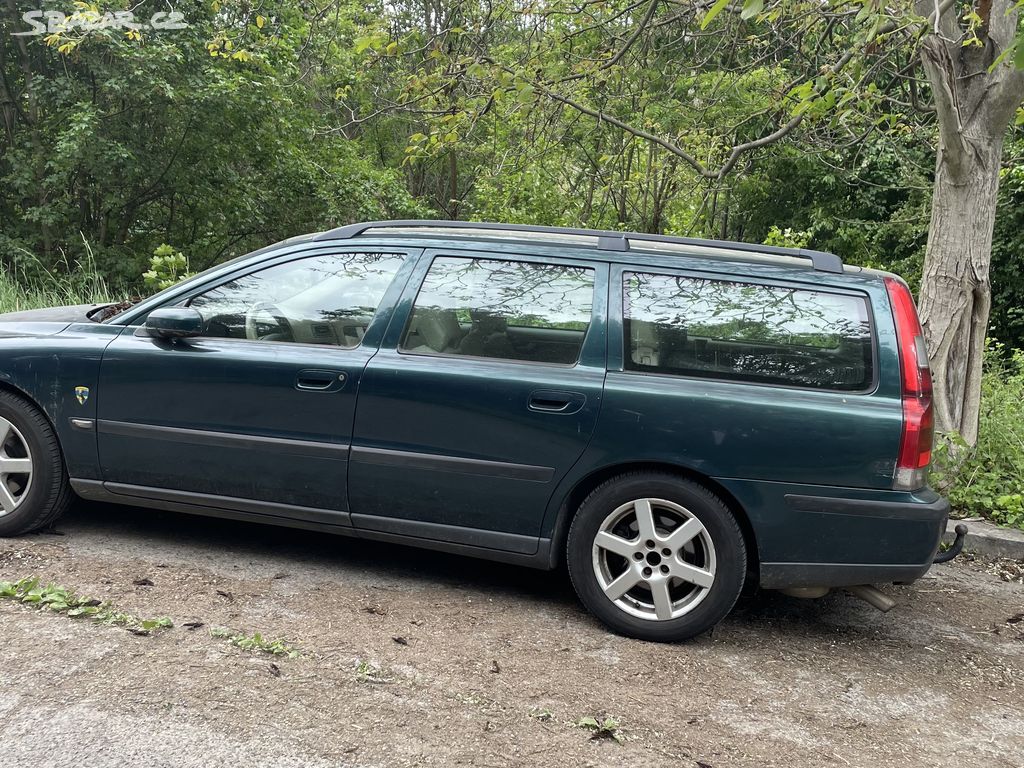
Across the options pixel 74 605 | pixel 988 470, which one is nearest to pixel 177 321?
pixel 74 605

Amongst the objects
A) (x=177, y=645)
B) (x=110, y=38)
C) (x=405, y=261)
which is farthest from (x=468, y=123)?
(x=110, y=38)

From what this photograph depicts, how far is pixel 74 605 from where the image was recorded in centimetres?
356

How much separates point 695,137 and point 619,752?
759cm

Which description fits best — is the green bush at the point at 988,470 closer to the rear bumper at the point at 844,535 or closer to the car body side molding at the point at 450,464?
the rear bumper at the point at 844,535

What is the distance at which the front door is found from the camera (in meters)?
3.94

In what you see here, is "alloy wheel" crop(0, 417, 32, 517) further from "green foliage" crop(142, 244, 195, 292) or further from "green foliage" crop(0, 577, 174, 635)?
"green foliage" crop(142, 244, 195, 292)

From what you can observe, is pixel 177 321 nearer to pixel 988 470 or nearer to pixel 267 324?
pixel 267 324

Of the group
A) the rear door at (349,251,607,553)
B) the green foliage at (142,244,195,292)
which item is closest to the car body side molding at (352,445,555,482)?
the rear door at (349,251,607,553)

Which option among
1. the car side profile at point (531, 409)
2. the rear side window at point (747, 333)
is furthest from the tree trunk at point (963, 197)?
the rear side window at point (747, 333)

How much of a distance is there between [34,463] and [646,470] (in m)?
2.88

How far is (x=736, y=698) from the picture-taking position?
10.7ft

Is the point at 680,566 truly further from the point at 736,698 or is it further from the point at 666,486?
the point at 736,698

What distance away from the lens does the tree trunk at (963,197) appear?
18.4 ft

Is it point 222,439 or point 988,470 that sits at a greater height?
point 222,439
